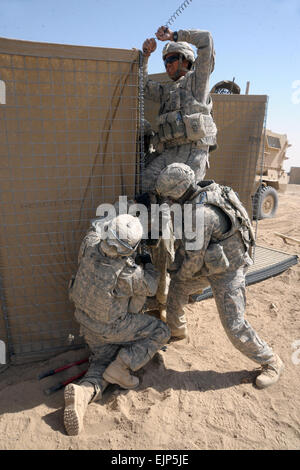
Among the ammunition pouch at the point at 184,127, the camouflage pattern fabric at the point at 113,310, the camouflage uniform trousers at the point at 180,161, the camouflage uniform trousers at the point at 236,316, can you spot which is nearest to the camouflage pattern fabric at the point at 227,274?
the camouflage uniform trousers at the point at 236,316

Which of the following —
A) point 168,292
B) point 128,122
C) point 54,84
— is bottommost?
point 168,292

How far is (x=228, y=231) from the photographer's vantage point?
9.15 feet

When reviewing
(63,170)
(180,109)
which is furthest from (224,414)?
(180,109)

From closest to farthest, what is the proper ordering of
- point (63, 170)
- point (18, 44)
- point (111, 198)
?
point (18, 44) → point (63, 170) → point (111, 198)

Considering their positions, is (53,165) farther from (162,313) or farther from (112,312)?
(162,313)

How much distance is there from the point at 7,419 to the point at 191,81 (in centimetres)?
339

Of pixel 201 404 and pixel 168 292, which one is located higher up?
pixel 168 292

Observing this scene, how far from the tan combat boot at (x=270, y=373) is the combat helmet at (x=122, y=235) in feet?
5.28

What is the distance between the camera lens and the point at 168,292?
11.1 feet

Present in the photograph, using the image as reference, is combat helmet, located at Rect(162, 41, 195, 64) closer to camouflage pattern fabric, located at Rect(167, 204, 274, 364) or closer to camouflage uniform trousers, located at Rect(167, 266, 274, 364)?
camouflage pattern fabric, located at Rect(167, 204, 274, 364)

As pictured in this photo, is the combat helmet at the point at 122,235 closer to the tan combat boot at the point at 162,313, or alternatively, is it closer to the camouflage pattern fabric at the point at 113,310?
the camouflage pattern fabric at the point at 113,310

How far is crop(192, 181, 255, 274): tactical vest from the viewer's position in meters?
2.66

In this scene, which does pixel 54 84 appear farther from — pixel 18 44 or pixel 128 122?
pixel 128 122

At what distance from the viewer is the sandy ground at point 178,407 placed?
88.0 inches
